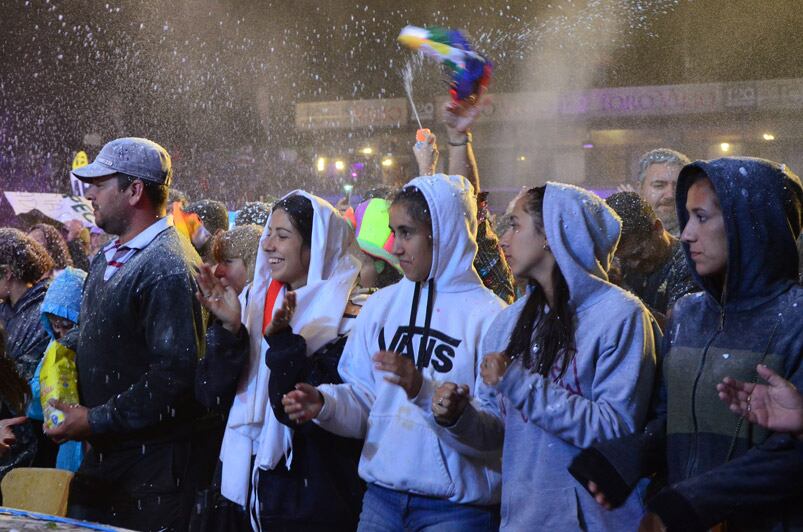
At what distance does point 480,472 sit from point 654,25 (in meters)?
19.5

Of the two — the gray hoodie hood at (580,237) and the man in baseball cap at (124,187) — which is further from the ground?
the man in baseball cap at (124,187)

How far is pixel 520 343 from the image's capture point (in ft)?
9.98

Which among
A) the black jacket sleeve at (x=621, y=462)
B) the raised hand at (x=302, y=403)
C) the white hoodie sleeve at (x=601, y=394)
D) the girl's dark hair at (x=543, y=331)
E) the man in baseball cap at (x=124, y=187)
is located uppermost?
the man in baseball cap at (x=124, y=187)

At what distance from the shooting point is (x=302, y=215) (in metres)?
4.00

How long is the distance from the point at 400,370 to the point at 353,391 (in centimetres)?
58

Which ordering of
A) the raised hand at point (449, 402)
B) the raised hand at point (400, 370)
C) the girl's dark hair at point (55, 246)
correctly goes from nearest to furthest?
the raised hand at point (449, 402), the raised hand at point (400, 370), the girl's dark hair at point (55, 246)

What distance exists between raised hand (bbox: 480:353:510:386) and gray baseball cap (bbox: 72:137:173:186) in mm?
2387

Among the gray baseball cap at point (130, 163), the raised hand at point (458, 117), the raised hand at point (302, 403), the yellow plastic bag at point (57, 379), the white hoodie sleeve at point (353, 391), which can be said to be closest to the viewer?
the raised hand at point (302, 403)

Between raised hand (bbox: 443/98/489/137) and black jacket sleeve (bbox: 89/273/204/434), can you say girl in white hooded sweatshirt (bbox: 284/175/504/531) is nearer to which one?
black jacket sleeve (bbox: 89/273/204/434)

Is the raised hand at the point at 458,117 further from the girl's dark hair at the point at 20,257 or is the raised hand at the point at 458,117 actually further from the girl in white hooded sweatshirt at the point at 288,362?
the girl's dark hair at the point at 20,257

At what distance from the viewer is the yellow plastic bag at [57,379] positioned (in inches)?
167

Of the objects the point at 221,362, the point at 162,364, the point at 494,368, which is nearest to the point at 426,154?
the point at 162,364

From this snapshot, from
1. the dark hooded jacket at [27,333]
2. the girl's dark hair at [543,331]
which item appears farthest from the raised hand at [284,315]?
the dark hooded jacket at [27,333]

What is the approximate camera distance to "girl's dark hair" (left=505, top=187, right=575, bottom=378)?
295 centimetres
